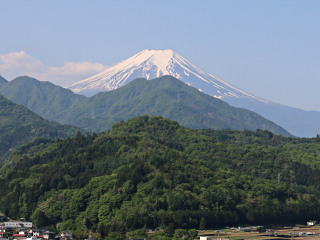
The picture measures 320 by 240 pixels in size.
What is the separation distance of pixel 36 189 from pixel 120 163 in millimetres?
28724

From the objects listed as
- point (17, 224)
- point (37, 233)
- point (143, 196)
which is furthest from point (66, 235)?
point (143, 196)

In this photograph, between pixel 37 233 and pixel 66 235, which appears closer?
pixel 66 235

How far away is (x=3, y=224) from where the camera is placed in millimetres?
143125

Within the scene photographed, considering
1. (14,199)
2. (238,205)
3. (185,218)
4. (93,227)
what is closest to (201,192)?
(238,205)

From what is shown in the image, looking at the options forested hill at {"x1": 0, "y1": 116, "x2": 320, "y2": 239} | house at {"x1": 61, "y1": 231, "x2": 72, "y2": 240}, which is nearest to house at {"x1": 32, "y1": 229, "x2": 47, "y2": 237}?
house at {"x1": 61, "y1": 231, "x2": 72, "y2": 240}

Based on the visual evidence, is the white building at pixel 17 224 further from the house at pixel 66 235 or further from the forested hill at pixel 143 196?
the house at pixel 66 235

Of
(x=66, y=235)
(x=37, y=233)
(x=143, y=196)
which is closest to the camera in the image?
(x=66, y=235)

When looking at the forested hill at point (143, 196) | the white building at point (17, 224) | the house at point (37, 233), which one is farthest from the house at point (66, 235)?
the white building at point (17, 224)

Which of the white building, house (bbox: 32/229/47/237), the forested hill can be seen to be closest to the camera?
house (bbox: 32/229/47/237)

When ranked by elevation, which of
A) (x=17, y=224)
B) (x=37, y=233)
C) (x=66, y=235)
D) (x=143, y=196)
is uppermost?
(x=143, y=196)

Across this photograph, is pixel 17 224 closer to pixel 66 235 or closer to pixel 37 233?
pixel 37 233

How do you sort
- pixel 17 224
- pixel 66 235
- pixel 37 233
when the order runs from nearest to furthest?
pixel 66 235, pixel 37 233, pixel 17 224

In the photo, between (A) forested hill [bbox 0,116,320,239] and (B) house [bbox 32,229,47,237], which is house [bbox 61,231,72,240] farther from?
(B) house [bbox 32,229,47,237]

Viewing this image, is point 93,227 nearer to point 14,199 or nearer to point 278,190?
point 14,199
